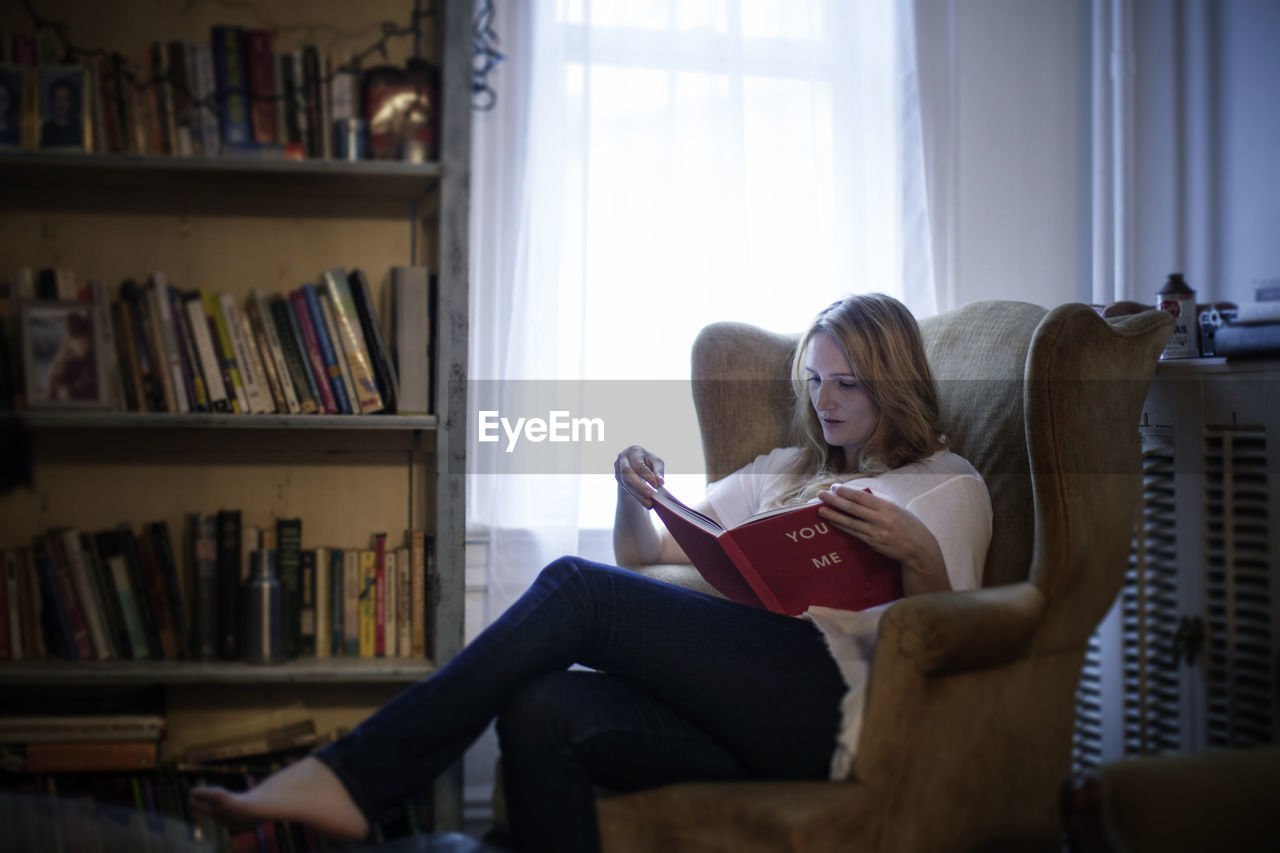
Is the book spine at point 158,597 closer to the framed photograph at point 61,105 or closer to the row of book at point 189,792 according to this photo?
the row of book at point 189,792

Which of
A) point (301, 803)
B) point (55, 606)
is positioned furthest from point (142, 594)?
point (301, 803)

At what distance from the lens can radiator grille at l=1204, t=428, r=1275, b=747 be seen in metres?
1.38

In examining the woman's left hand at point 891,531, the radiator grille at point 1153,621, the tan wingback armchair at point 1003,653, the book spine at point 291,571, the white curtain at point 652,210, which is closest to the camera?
the tan wingback armchair at point 1003,653

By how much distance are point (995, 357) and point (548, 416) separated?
927 mm

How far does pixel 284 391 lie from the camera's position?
166 cm

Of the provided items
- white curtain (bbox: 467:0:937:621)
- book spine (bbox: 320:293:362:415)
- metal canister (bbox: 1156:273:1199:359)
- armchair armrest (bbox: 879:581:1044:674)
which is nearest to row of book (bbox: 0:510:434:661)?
book spine (bbox: 320:293:362:415)

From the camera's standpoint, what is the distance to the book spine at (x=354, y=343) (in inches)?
65.8

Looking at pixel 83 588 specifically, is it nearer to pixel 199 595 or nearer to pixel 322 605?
pixel 199 595

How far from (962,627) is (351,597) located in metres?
1.07

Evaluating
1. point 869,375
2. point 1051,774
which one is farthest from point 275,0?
point 1051,774

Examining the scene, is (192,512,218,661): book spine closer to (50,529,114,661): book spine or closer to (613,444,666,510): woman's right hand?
(50,529,114,661): book spine

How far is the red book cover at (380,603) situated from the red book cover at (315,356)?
286mm

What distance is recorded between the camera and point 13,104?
62.3 inches

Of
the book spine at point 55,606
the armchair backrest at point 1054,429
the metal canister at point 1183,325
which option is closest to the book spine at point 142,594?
the book spine at point 55,606
